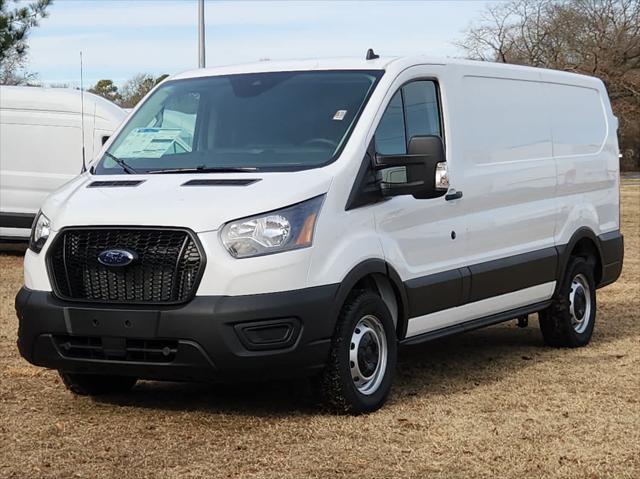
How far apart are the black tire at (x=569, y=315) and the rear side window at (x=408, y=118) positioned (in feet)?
7.46

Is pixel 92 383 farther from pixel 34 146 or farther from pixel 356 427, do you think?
pixel 34 146

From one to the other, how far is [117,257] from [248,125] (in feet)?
4.45

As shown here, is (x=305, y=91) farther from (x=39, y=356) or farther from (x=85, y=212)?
(x=39, y=356)

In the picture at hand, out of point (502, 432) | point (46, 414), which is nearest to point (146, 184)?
point (46, 414)

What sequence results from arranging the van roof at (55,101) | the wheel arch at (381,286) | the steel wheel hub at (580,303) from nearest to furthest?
1. the wheel arch at (381,286)
2. the steel wheel hub at (580,303)
3. the van roof at (55,101)

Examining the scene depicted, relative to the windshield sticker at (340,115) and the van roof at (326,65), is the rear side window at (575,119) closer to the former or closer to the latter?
the van roof at (326,65)

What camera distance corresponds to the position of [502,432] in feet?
21.0

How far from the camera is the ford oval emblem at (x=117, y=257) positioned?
20.6 feet

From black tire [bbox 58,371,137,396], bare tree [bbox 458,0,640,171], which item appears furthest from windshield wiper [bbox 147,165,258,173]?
bare tree [bbox 458,0,640,171]

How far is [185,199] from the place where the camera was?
6391 mm

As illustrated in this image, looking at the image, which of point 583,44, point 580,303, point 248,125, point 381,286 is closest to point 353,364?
point 381,286

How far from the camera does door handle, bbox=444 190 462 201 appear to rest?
758cm

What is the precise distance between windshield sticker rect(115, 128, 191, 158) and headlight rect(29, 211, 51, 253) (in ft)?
2.53

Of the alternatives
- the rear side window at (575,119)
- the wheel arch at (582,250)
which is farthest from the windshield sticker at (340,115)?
the wheel arch at (582,250)
